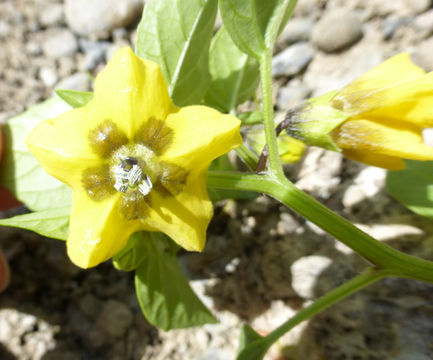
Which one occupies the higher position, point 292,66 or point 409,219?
point 292,66

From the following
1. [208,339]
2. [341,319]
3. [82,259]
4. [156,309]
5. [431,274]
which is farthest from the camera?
[208,339]

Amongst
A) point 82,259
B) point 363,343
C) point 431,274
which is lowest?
point 363,343

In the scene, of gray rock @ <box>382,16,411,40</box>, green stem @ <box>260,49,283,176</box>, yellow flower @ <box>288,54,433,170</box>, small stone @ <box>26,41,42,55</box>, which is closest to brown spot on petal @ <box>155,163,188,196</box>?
green stem @ <box>260,49,283,176</box>

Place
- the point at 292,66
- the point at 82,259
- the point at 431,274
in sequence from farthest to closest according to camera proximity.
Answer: the point at 292,66, the point at 431,274, the point at 82,259

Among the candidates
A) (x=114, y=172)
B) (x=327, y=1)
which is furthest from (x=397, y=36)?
(x=114, y=172)

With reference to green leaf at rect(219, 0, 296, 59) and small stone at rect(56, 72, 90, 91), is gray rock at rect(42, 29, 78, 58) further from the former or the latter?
green leaf at rect(219, 0, 296, 59)

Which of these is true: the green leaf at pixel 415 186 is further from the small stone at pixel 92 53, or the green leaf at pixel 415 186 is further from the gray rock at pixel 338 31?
the small stone at pixel 92 53

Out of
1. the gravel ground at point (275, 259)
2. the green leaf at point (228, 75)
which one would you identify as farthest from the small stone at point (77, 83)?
the green leaf at point (228, 75)

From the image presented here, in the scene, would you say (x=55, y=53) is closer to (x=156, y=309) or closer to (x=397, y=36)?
(x=156, y=309)
